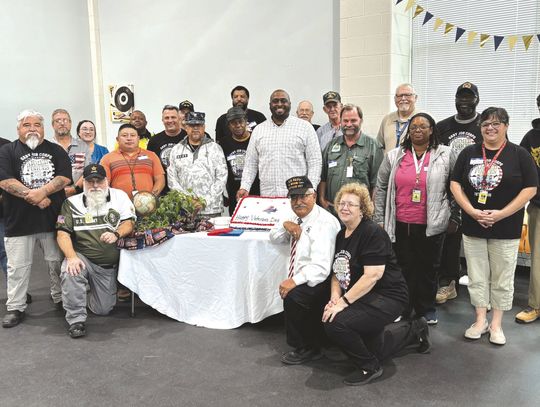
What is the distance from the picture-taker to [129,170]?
3840mm

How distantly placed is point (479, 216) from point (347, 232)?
0.82m

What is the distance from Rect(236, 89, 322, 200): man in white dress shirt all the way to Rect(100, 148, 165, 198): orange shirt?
745 millimetres

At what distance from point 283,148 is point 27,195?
5.93 feet

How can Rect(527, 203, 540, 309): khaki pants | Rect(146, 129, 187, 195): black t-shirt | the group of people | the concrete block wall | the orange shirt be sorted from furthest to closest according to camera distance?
1. the concrete block wall
2. Rect(146, 129, 187, 195): black t-shirt
3. the orange shirt
4. Rect(527, 203, 540, 309): khaki pants
5. the group of people

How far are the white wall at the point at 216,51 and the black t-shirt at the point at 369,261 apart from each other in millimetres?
3040

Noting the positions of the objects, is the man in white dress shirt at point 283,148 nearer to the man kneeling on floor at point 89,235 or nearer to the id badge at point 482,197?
the man kneeling on floor at point 89,235

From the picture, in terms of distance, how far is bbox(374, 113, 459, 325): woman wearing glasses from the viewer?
3.15 meters

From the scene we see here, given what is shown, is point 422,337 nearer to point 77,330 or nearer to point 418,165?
point 418,165

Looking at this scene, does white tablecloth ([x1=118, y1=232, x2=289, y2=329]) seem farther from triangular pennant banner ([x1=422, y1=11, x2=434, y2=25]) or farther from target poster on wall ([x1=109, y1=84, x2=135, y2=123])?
target poster on wall ([x1=109, y1=84, x2=135, y2=123])

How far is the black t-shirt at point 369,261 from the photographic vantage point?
2.65 metres

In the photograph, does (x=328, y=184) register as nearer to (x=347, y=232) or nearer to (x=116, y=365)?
(x=347, y=232)

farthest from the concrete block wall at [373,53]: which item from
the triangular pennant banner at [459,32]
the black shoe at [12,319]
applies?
the black shoe at [12,319]

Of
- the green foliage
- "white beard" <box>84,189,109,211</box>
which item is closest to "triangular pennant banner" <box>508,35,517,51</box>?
the green foliage

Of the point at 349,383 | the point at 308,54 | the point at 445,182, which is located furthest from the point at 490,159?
the point at 308,54
